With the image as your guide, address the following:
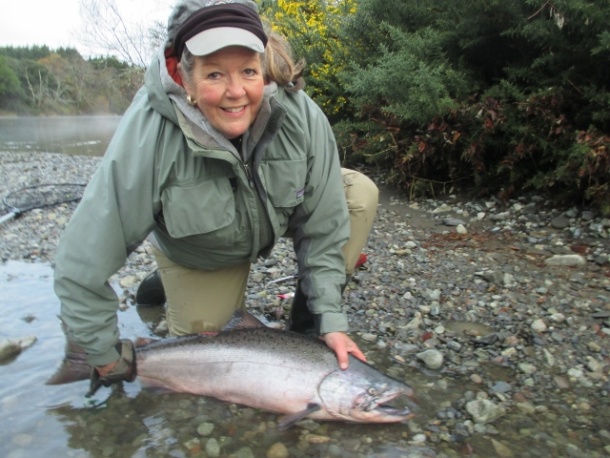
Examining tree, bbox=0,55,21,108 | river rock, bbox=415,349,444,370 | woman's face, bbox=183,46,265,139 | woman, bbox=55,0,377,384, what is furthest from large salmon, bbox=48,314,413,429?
tree, bbox=0,55,21,108

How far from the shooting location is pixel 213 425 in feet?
10.1

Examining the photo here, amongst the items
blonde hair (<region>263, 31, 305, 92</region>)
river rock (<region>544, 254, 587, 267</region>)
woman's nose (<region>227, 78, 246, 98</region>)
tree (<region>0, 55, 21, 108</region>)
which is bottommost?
river rock (<region>544, 254, 587, 267</region>)

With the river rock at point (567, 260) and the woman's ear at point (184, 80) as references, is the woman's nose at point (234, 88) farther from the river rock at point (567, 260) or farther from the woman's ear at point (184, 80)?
the river rock at point (567, 260)

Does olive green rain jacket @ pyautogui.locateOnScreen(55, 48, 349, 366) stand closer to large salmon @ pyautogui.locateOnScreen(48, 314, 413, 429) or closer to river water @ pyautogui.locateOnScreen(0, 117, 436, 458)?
large salmon @ pyautogui.locateOnScreen(48, 314, 413, 429)

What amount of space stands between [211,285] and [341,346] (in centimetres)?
104

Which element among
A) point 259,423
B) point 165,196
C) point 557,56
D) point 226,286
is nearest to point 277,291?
point 226,286

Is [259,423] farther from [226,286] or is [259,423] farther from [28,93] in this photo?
[28,93]

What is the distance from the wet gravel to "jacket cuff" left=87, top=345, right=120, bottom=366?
646 millimetres

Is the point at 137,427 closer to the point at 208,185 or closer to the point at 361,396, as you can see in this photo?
the point at 361,396

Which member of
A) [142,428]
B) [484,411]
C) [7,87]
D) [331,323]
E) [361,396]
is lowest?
[142,428]

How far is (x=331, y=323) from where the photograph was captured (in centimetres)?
318

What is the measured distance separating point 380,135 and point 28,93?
9258cm

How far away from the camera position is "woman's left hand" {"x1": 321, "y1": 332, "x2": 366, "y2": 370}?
9.83 ft

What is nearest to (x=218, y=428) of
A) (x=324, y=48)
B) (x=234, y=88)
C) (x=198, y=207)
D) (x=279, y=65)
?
(x=198, y=207)
